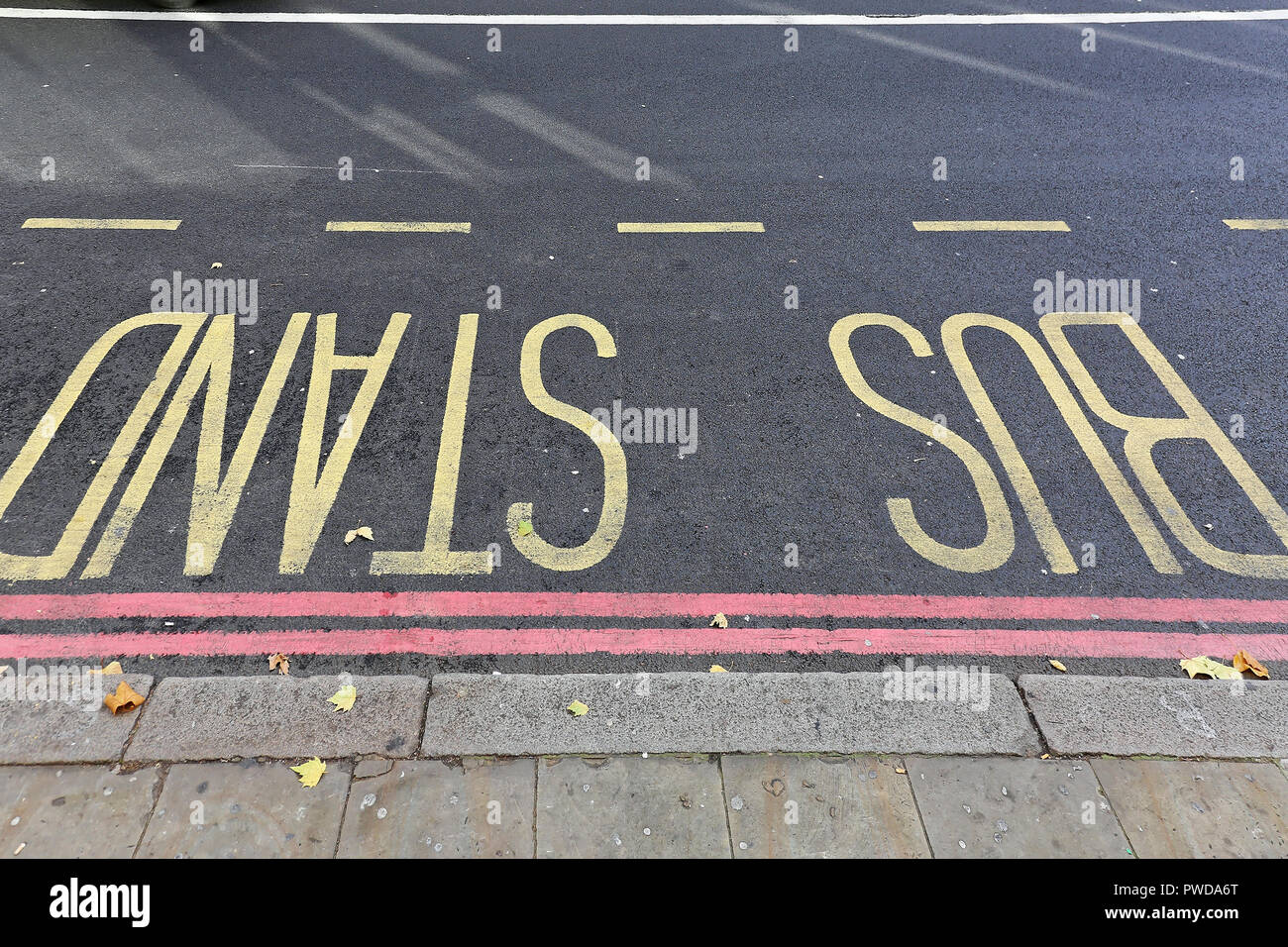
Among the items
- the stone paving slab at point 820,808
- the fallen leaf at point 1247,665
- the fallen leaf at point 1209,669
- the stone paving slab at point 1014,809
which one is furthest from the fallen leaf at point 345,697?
the fallen leaf at point 1247,665

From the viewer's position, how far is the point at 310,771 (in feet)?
11.2

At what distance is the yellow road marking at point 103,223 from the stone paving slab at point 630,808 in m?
5.40

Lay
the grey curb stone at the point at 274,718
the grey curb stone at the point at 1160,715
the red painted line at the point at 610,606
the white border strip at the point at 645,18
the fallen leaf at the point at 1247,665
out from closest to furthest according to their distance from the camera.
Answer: the grey curb stone at the point at 274,718
the grey curb stone at the point at 1160,715
the fallen leaf at the point at 1247,665
the red painted line at the point at 610,606
the white border strip at the point at 645,18

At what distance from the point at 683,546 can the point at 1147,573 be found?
2262 millimetres

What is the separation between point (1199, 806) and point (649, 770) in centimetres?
207

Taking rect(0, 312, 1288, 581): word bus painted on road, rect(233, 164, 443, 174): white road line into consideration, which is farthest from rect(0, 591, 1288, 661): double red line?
rect(233, 164, 443, 174): white road line

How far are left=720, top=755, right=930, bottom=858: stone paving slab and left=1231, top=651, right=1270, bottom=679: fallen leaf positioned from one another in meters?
1.72

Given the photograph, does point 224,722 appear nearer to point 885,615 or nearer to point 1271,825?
point 885,615

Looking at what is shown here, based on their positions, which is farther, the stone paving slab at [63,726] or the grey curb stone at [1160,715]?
the grey curb stone at [1160,715]

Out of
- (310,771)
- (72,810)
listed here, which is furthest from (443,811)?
(72,810)

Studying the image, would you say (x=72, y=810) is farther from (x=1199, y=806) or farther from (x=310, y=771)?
(x=1199, y=806)

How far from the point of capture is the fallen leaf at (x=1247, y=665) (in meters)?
3.93

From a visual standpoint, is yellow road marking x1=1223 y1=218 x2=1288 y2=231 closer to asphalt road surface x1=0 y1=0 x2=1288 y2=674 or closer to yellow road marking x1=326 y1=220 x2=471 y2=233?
asphalt road surface x1=0 y1=0 x2=1288 y2=674

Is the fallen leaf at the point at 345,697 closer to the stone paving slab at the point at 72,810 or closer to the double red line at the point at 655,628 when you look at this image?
the double red line at the point at 655,628
